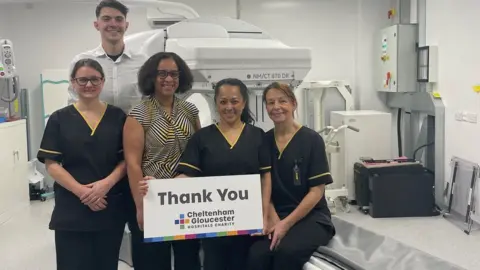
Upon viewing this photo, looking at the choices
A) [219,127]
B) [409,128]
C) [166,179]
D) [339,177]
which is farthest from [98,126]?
[409,128]

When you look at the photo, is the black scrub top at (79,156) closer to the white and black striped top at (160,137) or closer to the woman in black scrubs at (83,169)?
the woman in black scrubs at (83,169)

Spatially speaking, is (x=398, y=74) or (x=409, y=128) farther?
(x=409, y=128)

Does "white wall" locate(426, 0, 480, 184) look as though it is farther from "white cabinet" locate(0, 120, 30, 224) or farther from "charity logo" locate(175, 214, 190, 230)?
"white cabinet" locate(0, 120, 30, 224)

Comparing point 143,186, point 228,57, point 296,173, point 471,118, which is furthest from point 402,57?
point 143,186

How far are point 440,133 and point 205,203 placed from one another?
11.3 feet

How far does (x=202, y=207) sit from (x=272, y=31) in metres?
4.12

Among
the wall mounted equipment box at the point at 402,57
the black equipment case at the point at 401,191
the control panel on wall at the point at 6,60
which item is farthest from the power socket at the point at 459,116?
the control panel on wall at the point at 6,60

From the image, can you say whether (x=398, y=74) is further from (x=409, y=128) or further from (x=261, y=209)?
(x=261, y=209)

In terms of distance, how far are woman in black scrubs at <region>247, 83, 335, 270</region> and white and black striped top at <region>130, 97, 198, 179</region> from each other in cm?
41

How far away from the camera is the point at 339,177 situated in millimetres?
5098

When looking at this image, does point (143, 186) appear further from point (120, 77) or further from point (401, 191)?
point (401, 191)

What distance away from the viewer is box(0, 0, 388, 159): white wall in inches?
223

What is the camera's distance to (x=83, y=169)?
6.65 feet

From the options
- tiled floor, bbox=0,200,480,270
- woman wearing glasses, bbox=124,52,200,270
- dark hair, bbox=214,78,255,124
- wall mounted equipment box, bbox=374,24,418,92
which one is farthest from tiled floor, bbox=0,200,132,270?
wall mounted equipment box, bbox=374,24,418,92
